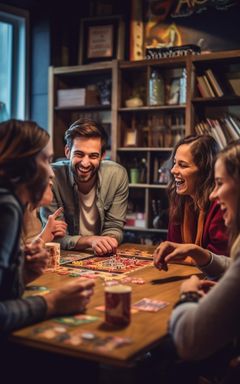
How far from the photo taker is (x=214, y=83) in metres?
4.26

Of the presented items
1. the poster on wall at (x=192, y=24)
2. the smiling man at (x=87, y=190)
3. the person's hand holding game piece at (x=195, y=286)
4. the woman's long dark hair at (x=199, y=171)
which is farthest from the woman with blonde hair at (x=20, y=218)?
the poster on wall at (x=192, y=24)

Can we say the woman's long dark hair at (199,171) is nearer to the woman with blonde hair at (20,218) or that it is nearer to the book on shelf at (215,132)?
the woman with blonde hair at (20,218)

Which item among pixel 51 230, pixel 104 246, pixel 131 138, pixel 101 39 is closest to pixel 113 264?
pixel 104 246

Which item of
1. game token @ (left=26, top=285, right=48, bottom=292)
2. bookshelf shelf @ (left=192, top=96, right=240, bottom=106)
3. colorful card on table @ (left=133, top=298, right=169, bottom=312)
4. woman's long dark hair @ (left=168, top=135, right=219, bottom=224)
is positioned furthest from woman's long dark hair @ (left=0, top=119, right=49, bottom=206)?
bookshelf shelf @ (left=192, top=96, right=240, bottom=106)

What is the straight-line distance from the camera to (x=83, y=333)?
1.47 metres

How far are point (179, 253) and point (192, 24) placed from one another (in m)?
3.04

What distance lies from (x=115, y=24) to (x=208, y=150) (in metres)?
2.50

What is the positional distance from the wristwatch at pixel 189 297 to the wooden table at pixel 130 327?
8 centimetres

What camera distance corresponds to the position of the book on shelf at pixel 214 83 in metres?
A: 4.25

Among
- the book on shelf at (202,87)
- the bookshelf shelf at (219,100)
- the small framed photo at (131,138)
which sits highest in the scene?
the book on shelf at (202,87)

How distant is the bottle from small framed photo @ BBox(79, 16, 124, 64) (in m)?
0.47

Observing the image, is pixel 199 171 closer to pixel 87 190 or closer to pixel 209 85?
pixel 87 190

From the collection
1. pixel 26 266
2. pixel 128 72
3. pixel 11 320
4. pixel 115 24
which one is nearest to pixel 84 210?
pixel 26 266

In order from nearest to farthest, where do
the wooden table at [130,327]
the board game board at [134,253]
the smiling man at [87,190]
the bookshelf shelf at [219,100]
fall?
1. the wooden table at [130,327]
2. the board game board at [134,253]
3. the smiling man at [87,190]
4. the bookshelf shelf at [219,100]
